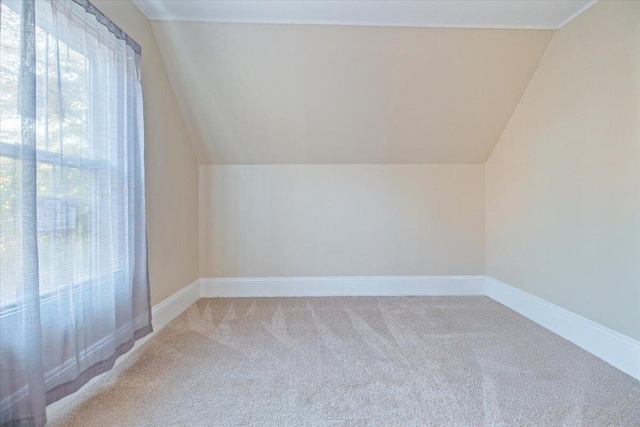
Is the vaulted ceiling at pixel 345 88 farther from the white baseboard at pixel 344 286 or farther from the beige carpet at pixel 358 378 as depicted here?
the beige carpet at pixel 358 378

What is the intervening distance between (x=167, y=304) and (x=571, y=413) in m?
2.56

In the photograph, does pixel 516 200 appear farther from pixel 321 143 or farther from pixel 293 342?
pixel 293 342

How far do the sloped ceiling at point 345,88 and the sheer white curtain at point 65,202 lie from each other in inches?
29.2

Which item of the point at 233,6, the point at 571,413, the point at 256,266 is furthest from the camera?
the point at 256,266

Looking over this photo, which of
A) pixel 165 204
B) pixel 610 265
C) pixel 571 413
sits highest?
pixel 165 204

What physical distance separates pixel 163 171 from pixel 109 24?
1012mm

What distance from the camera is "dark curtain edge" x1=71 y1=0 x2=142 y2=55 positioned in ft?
4.92

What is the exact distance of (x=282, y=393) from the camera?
61.9 inches

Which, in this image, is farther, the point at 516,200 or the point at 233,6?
the point at 516,200

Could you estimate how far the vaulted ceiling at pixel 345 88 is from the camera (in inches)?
92.5

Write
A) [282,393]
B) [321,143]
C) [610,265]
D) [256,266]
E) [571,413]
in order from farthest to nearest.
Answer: [256,266] → [321,143] → [610,265] → [282,393] → [571,413]

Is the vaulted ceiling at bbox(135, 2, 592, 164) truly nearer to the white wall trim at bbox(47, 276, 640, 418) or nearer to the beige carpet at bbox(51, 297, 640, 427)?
the white wall trim at bbox(47, 276, 640, 418)

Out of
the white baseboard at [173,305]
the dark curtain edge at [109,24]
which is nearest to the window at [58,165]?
the dark curtain edge at [109,24]

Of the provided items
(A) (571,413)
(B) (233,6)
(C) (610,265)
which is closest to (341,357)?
(A) (571,413)
